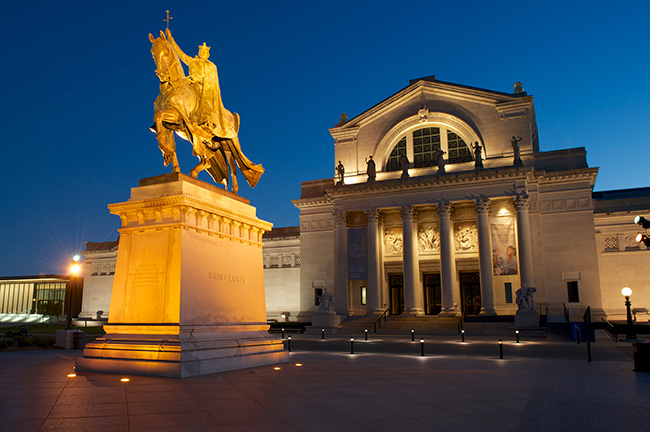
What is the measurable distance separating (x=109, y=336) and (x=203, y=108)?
21.8ft

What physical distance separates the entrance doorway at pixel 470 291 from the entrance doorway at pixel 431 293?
6.70 feet

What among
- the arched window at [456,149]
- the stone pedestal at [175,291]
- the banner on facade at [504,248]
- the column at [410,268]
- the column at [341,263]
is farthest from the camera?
the arched window at [456,149]

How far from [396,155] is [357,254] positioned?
10.0m

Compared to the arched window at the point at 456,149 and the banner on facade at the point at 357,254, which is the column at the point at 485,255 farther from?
the banner on facade at the point at 357,254

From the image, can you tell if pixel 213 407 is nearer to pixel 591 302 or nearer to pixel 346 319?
pixel 346 319

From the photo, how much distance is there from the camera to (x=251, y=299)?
14938 mm

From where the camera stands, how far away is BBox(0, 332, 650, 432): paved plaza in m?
7.14

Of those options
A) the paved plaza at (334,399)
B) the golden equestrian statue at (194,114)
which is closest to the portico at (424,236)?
the paved plaza at (334,399)

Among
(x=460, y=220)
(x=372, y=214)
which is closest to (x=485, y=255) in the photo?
(x=460, y=220)

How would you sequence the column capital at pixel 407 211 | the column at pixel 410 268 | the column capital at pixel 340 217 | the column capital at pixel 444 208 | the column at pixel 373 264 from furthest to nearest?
the column capital at pixel 340 217 < the column at pixel 373 264 < the column capital at pixel 407 211 < the column capital at pixel 444 208 < the column at pixel 410 268

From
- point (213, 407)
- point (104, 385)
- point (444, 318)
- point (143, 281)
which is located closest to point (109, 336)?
point (143, 281)

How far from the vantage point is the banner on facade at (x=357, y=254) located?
4291cm

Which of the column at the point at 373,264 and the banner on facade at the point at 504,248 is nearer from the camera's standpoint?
the banner on facade at the point at 504,248

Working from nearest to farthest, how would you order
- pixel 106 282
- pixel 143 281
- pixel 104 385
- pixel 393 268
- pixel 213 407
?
pixel 213 407 < pixel 104 385 < pixel 143 281 < pixel 393 268 < pixel 106 282
